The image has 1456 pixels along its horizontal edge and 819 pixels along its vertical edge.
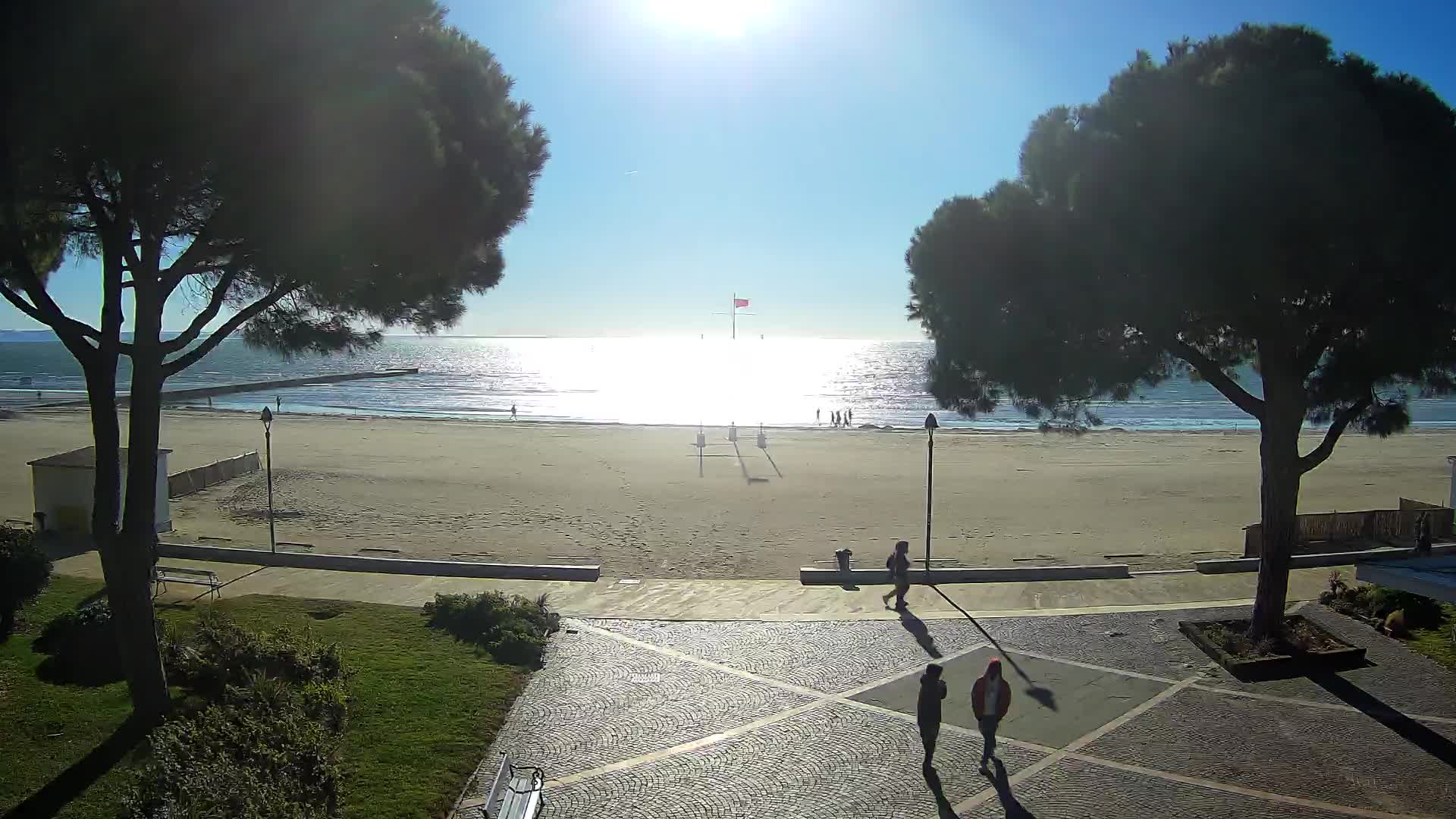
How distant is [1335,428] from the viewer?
1152 cm

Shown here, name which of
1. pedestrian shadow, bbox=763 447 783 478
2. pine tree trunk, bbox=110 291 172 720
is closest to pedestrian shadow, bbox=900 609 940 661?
pine tree trunk, bbox=110 291 172 720

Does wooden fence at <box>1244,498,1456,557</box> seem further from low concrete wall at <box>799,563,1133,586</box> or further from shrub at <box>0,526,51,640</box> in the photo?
shrub at <box>0,526,51,640</box>

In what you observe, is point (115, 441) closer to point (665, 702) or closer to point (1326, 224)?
point (665, 702)

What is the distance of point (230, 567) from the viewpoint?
1653cm

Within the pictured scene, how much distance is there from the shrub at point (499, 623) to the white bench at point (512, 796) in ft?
13.2

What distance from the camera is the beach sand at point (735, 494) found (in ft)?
66.9

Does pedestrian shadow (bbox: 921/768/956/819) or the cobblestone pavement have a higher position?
the cobblestone pavement

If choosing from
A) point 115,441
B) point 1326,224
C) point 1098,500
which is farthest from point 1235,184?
point 1098,500

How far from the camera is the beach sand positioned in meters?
20.4

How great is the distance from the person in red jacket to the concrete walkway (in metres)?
4.92

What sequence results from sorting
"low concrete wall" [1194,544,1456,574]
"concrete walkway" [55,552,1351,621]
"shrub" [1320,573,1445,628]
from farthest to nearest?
"low concrete wall" [1194,544,1456,574]
"concrete walkway" [55,552,1351,621]
"shrub" [1320,573,1445,628]

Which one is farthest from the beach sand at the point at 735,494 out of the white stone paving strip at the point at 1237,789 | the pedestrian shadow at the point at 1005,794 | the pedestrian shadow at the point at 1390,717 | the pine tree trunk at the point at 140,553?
the pine tree trunk at the point at 140,553

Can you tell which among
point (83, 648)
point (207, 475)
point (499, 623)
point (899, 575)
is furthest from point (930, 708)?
point (207, 475)

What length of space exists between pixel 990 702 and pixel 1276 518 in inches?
241
